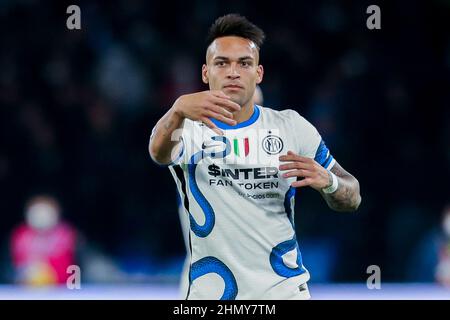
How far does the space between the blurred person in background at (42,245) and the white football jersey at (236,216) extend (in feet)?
17.3

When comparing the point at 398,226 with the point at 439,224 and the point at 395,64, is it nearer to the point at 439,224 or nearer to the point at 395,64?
the point at 439,224

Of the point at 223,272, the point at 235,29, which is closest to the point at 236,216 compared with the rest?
the point at 223,272

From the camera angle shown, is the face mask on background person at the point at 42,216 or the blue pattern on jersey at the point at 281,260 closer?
the blue pattern on jersey at the point at 281,260

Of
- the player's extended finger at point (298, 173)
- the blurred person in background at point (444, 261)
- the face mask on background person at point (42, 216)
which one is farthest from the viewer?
the face mask on background person at point (42, 216)

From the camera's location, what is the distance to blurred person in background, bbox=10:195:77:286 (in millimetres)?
9656

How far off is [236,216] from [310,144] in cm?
59

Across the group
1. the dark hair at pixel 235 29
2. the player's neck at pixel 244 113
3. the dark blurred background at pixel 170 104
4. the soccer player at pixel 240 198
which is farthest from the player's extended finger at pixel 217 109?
the dark blurred background at pixel 170 104

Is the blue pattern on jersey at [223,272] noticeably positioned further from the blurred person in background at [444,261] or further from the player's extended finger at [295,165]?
the blurred person in background at [444,261]

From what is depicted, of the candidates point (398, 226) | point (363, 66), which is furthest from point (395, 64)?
point (398, 226)

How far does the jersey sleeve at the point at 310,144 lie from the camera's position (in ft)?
15.7

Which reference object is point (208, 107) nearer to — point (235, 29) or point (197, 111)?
point (197, 111)

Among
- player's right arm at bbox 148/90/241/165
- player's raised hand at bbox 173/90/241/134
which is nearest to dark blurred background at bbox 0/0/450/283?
player's right arm at bbox 148/90/241/165

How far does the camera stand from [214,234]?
14.9 ft
